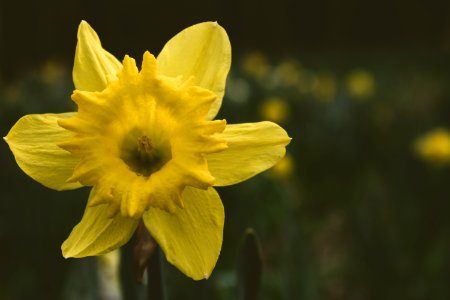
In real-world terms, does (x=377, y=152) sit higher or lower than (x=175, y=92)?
lower

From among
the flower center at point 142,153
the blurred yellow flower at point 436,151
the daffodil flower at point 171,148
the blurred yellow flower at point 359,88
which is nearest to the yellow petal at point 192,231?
the daffodil flower at point 171,148

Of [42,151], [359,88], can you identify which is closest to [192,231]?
[42,151]

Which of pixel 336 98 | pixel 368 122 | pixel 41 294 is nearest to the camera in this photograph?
pixel 41 294

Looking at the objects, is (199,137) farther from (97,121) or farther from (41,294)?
(41,294)

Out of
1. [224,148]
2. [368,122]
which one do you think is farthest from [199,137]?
[368,122]

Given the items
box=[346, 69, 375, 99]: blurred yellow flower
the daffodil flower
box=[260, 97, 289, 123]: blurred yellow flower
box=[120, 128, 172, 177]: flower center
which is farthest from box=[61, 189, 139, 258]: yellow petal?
box=[346, 69, 375, 99]: blurred yellow flower

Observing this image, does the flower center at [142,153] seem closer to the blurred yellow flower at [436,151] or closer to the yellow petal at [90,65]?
the yellow petal at [90,65]
